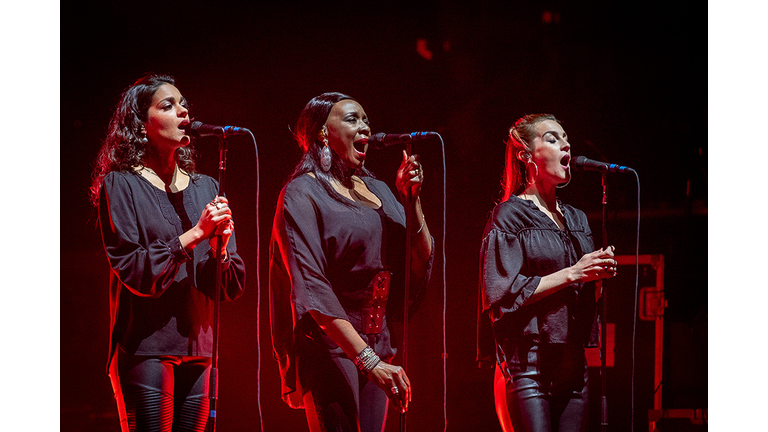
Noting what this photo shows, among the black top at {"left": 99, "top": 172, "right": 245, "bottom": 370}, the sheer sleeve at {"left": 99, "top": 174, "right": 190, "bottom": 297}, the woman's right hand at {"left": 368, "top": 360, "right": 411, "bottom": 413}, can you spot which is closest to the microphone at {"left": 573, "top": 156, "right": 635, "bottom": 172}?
the woman's right hand at {"left": 368, "top": 360, "right": 411, "bottom": 413}

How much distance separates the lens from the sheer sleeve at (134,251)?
3061 mm

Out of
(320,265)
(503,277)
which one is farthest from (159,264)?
(503,277)

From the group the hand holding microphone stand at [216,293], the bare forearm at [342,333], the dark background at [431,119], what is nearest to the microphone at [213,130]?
the hand holding microphone stand at [216,293]

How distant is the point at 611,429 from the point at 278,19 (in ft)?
9.15

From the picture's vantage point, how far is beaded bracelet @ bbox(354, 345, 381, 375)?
9.85ft

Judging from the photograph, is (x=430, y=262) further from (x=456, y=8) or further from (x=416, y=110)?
(x=456, y=8)

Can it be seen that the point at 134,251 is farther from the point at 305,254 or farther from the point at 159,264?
the point at 305,254

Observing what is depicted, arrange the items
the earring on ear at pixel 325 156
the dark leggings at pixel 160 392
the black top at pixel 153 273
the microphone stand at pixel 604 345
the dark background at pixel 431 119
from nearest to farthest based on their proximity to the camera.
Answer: the dark leggings at pixel 160 392 < the black top at pixel 153 273 < the earring on ear at pixel 325 156 < the microphone stand at pixel 604 345 < the dark background at pixel 431 119

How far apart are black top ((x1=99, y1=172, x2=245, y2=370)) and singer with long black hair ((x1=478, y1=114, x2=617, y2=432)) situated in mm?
1264

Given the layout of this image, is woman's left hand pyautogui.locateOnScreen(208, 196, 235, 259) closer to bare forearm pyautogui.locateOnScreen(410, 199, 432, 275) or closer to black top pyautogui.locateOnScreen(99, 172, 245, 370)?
black top pyautogui.locateOnScreen(99, 172, 245, 370)

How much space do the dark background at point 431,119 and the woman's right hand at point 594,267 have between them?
44cm

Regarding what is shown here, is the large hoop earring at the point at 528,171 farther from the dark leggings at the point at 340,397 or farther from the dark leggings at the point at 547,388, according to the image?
the dark leggings at the point at 340,397

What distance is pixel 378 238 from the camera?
10.8ft

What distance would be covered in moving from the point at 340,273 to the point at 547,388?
3.47 feet
